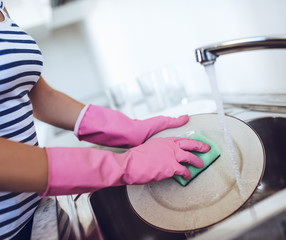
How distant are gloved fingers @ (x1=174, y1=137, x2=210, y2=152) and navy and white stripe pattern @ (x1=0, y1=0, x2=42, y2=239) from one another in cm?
38

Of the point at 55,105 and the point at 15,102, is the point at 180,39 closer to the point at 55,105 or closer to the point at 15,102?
the point at 55,105

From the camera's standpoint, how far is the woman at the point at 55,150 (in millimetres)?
437

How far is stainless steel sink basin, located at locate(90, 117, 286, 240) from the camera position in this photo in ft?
2.14

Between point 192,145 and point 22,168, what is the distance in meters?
0.35

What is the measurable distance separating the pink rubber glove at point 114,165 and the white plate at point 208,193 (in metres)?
0.04

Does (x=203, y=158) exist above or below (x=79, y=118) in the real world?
below

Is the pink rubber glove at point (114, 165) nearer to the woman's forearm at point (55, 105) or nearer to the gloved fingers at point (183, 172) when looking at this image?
the gloved fingers at point (183, 172)

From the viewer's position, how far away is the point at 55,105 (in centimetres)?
78

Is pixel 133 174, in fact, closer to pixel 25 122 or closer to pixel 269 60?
pixel 25 122

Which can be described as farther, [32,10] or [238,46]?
[32,10]

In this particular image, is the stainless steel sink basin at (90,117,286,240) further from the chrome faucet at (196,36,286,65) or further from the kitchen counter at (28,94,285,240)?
the chrome faucet at (196,36,286,65)

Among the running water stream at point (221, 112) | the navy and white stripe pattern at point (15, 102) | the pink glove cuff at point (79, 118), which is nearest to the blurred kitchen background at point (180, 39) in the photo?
the running water stream at point (221, 112)

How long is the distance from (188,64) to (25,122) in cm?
83

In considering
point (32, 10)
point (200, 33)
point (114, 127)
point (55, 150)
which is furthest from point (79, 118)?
point (32, 10)
